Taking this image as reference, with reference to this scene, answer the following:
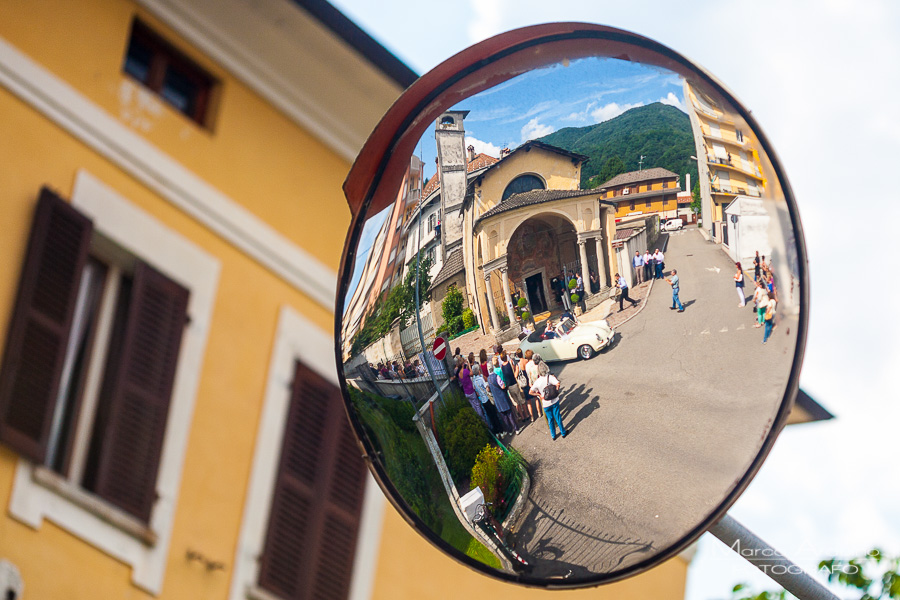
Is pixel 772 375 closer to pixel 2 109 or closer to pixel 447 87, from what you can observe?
pixel 447 87

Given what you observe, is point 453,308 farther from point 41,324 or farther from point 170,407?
point 170,407

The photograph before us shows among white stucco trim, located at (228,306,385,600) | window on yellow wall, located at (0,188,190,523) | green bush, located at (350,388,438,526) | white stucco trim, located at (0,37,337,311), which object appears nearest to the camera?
green bush, located at (350,388,438,526)

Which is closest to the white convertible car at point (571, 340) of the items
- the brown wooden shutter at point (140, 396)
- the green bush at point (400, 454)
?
the green bush at point (400, 454)

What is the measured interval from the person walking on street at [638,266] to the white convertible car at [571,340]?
10 centimetres

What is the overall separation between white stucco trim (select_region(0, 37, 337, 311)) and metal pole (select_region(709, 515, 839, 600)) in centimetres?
563

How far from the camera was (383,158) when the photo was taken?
2.16 metres

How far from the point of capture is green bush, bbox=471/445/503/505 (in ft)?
6.29

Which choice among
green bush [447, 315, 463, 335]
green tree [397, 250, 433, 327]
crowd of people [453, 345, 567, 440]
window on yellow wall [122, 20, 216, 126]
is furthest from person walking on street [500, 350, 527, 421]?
window on yellow wall [122, 20, 216, 126]

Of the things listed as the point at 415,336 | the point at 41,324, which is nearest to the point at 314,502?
the point at 41,324

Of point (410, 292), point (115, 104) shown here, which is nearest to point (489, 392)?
point (410, 292)

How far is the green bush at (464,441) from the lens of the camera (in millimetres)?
1919

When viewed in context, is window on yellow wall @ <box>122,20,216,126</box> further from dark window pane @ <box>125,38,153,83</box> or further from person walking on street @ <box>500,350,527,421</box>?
person walking on street @ <box>500,350,527,421</box>

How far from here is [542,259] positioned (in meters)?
1.82

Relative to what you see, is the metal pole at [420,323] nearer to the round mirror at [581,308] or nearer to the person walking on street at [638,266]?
the round mirror at [581,308]
